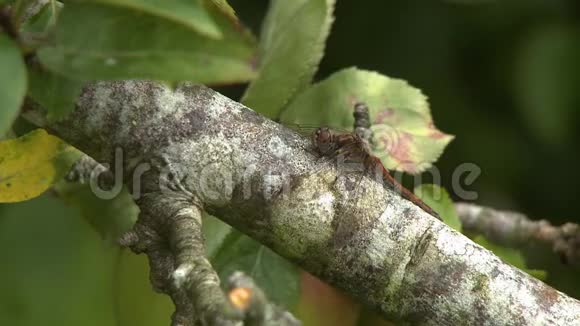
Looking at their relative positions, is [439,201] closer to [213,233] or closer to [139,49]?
[213,233]

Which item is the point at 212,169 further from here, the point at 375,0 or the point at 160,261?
the point at 375,0

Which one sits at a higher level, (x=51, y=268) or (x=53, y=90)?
(x=53, y=90)

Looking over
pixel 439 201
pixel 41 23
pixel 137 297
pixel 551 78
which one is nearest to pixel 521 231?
pixel 439 201

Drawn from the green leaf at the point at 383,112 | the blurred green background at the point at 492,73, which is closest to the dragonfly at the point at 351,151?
the green leaf at the point at 383,112

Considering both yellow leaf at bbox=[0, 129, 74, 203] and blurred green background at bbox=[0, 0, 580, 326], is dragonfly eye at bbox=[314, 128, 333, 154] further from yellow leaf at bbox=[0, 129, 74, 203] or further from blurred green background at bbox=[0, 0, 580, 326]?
blurred green background at bbox=[0, 0, 580, 326]

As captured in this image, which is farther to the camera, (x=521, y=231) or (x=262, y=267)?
(x=521, y=231)

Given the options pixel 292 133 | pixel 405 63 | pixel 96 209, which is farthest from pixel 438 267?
pixel 405 63
